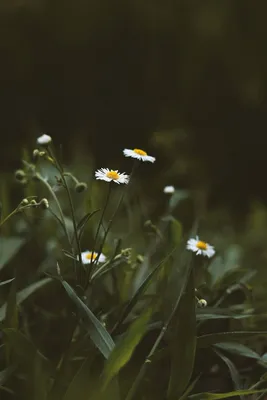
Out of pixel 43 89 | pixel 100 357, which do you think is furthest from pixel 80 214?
pixel 43 89

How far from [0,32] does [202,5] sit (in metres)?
0.39

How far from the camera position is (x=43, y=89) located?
1150mm

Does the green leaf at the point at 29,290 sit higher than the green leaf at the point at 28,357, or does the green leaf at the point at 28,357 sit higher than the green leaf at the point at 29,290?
the green leaf at the point at 29,290

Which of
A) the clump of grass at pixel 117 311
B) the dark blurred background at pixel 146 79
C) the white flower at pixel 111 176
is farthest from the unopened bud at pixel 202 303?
the dark blurred background at pixel 146 79

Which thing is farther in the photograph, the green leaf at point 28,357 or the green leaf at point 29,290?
the green leaf at point 29,290

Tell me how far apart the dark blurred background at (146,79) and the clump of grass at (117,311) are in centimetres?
44

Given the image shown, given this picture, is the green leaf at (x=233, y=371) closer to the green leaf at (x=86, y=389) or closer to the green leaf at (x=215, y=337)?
the green leaf at (x=215, y=337)

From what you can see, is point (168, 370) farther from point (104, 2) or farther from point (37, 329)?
point (104, 2)

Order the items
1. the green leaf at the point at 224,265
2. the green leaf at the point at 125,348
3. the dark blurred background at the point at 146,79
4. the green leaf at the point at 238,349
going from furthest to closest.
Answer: the dark blurred background at the point at 146,79
the green leaf at the point at 224,265
the green leaf at the point at 238,349
the green leaf at the point at 125,348

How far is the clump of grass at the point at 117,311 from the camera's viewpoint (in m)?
0.44

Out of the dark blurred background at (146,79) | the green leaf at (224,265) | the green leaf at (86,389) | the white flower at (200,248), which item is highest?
the dark blurred background at (146,79)

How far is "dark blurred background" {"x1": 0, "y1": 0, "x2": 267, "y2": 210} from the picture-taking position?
1.13 metres

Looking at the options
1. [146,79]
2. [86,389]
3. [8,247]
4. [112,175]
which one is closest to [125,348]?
[86,389]

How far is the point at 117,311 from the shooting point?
0.58 m
